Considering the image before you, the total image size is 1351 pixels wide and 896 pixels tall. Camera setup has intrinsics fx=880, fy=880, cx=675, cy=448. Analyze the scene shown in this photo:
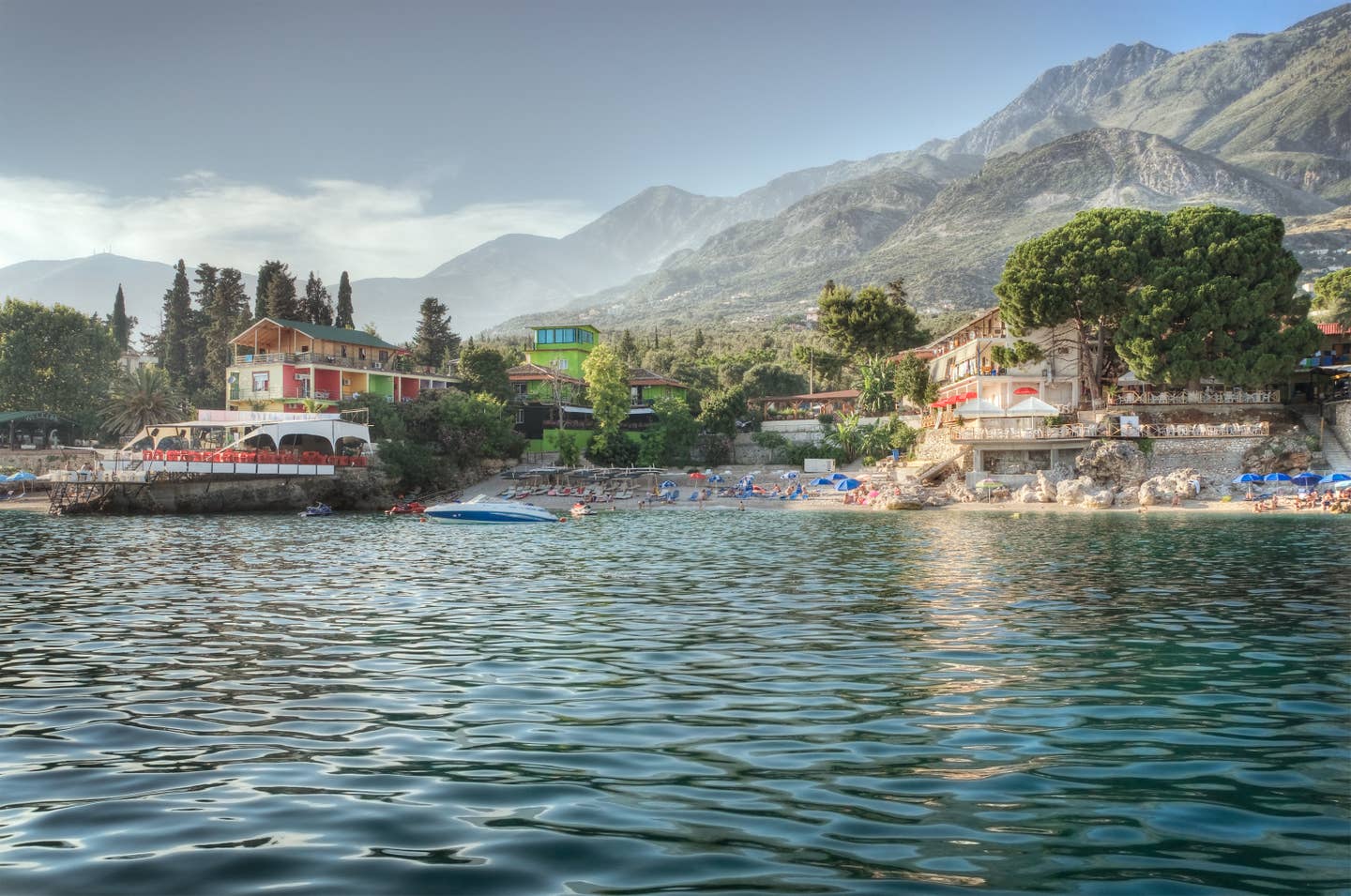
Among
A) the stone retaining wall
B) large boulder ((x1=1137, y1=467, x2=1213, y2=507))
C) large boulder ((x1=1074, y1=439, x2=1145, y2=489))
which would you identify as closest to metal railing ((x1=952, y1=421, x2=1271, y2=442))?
the stone retaining wall

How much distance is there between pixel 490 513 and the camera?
46.7 meters

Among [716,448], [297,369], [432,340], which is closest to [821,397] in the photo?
[716,448]

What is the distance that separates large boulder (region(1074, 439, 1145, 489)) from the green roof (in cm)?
5590

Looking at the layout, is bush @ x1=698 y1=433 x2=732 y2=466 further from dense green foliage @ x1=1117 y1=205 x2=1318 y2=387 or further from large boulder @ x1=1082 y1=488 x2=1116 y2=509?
dense green foliage @ x1=1117 y1=205 x2=1318 y2=387

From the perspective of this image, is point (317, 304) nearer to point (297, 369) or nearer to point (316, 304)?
point (316, 304)

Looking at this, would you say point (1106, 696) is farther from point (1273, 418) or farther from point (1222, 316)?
point (1273, 418)

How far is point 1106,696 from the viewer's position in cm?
1024

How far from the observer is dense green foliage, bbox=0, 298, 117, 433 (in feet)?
252

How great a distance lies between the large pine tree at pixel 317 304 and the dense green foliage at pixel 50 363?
64.3 ft

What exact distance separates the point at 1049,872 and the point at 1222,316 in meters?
Answer: 59.3

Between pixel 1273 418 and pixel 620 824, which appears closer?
pixel 620 824

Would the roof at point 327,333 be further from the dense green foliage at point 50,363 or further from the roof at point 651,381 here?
the roof at point 651,381

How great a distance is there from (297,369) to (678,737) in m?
66.8

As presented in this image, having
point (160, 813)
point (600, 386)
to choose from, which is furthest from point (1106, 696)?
point (600, 386)
